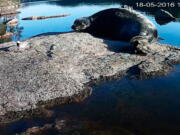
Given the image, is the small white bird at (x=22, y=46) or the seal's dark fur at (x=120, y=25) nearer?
the small white bird at (x=22, y=46)

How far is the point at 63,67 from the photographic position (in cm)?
3459

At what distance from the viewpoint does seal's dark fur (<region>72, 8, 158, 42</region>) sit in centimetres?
4559

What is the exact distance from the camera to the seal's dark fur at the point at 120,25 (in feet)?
150

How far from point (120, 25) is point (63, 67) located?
58.1 feet

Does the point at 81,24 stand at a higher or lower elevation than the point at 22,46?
higher

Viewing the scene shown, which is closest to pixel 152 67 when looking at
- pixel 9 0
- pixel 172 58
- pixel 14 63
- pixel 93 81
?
pixel 172 58

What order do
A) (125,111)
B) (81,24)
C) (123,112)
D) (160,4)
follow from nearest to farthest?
1. (123,112)
2. (125,111)
3. (81,24)
4. (160,4)

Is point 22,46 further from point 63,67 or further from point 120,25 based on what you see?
point 120,25

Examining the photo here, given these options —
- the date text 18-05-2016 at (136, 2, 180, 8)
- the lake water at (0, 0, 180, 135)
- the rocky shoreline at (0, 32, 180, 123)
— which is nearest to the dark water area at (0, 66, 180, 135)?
the lake water at (0, 0, 180, 135)

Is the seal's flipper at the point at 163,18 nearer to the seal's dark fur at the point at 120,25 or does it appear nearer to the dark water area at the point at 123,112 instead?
the seal's dark fur at the point at 120,25

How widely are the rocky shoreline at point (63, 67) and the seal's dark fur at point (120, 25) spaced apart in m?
3.39

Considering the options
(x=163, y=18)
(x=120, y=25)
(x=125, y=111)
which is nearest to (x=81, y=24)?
(x=120, y=25)

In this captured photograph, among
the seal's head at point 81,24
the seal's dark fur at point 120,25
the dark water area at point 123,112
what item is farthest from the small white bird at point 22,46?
the dark water area at point 123,112

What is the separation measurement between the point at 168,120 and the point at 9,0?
5067 inches
